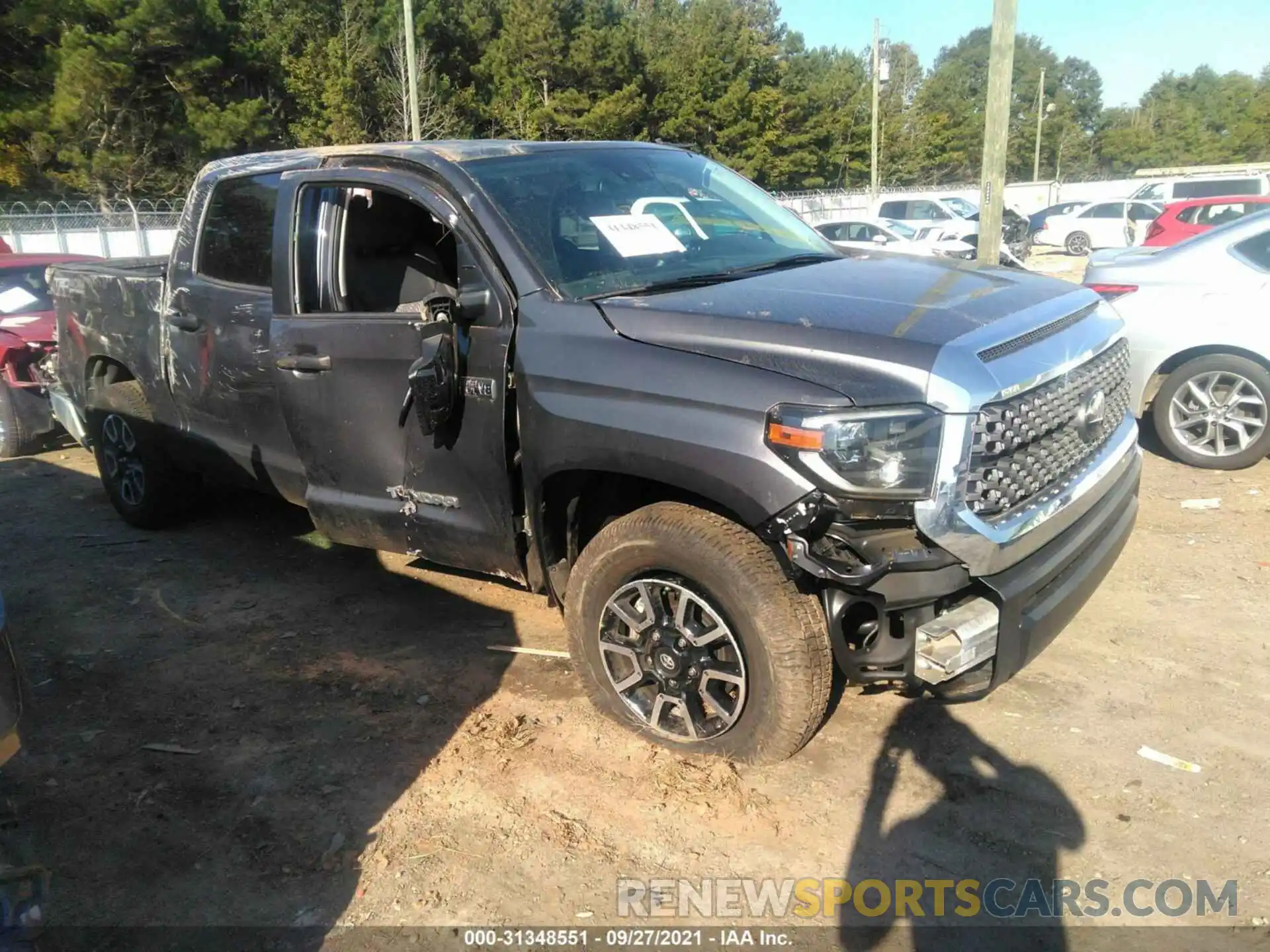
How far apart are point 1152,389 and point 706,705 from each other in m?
4.82

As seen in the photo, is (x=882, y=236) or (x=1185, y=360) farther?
Answer: (x=882, y=236)

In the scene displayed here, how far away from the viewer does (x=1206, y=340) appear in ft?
20.4

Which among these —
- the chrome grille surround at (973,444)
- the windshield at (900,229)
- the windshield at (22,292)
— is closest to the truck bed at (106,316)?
the windshield at (22,292)

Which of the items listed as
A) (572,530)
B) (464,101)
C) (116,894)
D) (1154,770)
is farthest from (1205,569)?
(464,101)

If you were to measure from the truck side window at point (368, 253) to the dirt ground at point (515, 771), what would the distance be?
5.04 ft

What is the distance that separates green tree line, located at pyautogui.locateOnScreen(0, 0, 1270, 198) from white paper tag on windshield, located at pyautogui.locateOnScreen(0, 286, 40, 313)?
3076cm

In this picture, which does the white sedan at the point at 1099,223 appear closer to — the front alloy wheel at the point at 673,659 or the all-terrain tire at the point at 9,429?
the all-terrain tire at the point at 9,429

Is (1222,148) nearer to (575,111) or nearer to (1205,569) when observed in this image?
(575,111)

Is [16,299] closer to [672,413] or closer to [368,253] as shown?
[368,253]

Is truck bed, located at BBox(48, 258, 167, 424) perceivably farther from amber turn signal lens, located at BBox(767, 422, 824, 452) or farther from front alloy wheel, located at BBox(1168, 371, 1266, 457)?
front alloy wheel, located at BBox(1168, 371, 1266, 457)

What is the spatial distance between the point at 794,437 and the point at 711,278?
1.11m

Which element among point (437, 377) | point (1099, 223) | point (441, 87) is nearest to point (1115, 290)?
point (437, 377)

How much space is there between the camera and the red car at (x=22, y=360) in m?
7.93

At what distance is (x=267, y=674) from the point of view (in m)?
4.26
